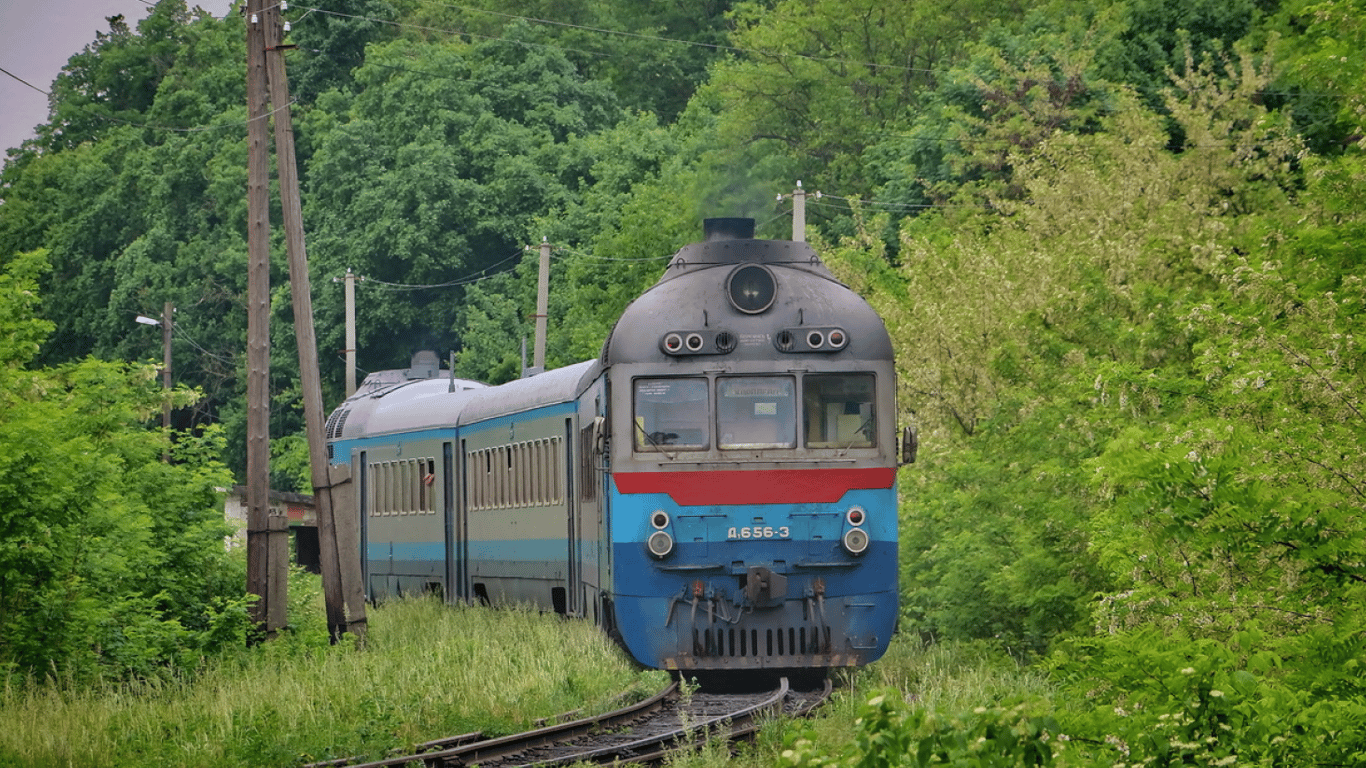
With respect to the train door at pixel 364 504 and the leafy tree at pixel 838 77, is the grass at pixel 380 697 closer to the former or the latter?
the train door at pixel 364 504

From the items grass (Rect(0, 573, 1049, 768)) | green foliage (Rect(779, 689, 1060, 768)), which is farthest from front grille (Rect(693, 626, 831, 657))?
green foliage (Rect(779, 689, 1060, 768))

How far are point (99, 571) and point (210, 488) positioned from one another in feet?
Result: 11.9

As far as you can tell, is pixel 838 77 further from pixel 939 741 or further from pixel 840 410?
pixel 939 741

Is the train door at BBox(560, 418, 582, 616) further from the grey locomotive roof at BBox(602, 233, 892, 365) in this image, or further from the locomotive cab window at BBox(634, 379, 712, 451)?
the locomotive cab window at BBox(634, 379, 712, 451)

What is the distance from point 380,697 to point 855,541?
3978mm

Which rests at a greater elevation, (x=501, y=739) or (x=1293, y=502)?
(x=1293, y=502)

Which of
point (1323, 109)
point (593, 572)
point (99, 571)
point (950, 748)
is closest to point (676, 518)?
point (593, 572)

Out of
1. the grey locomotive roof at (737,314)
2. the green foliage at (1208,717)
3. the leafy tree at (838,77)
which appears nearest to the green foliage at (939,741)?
the green foliage at (1208,717)

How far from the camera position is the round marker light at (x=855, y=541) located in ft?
50.3

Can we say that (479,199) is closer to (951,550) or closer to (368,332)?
(368,332)

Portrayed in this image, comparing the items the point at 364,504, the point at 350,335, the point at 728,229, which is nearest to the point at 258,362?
the point at 728,229

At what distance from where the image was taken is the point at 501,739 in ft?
42.3

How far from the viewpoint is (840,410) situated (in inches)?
613

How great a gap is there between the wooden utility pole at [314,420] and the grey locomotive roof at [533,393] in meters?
2.29
